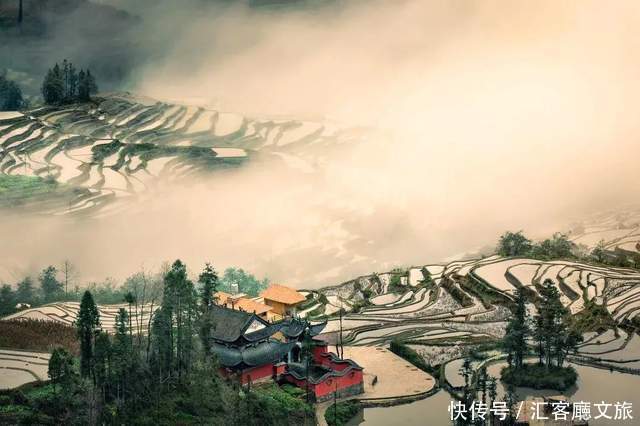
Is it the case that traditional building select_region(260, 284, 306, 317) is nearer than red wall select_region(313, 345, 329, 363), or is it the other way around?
red wall select_region(313, 345, 329, 363)

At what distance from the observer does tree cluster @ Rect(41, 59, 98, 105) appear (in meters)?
20.9

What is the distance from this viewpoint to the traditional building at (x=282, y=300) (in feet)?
51.4

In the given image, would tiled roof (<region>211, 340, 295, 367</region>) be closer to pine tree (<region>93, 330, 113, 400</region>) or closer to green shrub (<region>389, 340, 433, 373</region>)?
pine tree (<region>93, 330, 113, 400</region>)

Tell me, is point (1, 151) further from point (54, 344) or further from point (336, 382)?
→ point (336, 382)

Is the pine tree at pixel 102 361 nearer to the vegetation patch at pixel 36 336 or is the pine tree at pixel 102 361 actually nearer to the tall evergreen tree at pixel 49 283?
the vegetation patch at pixel 36 336

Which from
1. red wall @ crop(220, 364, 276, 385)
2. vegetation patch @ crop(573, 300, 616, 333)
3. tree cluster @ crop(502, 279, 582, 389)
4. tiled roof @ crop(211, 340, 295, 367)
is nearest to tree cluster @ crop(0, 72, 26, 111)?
tiled roof @ crop(211, 340, 295, 367)

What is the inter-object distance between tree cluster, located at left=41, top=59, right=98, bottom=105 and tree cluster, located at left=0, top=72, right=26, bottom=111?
0.67m

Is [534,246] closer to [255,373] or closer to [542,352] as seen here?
[542,352]

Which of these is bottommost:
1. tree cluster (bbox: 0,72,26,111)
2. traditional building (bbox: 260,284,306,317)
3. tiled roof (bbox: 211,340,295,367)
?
tiled roof (bbox: 211,340,295,367)

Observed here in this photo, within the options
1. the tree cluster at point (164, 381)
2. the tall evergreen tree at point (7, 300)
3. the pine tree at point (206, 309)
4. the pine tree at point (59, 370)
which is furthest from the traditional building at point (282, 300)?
the pine tree at point (59, 370)

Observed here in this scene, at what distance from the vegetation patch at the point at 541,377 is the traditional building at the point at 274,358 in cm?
223

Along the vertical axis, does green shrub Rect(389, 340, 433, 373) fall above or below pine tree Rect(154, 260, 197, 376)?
below

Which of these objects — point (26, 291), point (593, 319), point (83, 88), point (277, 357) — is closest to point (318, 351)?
point (277, 357)

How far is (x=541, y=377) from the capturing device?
35.1ft
